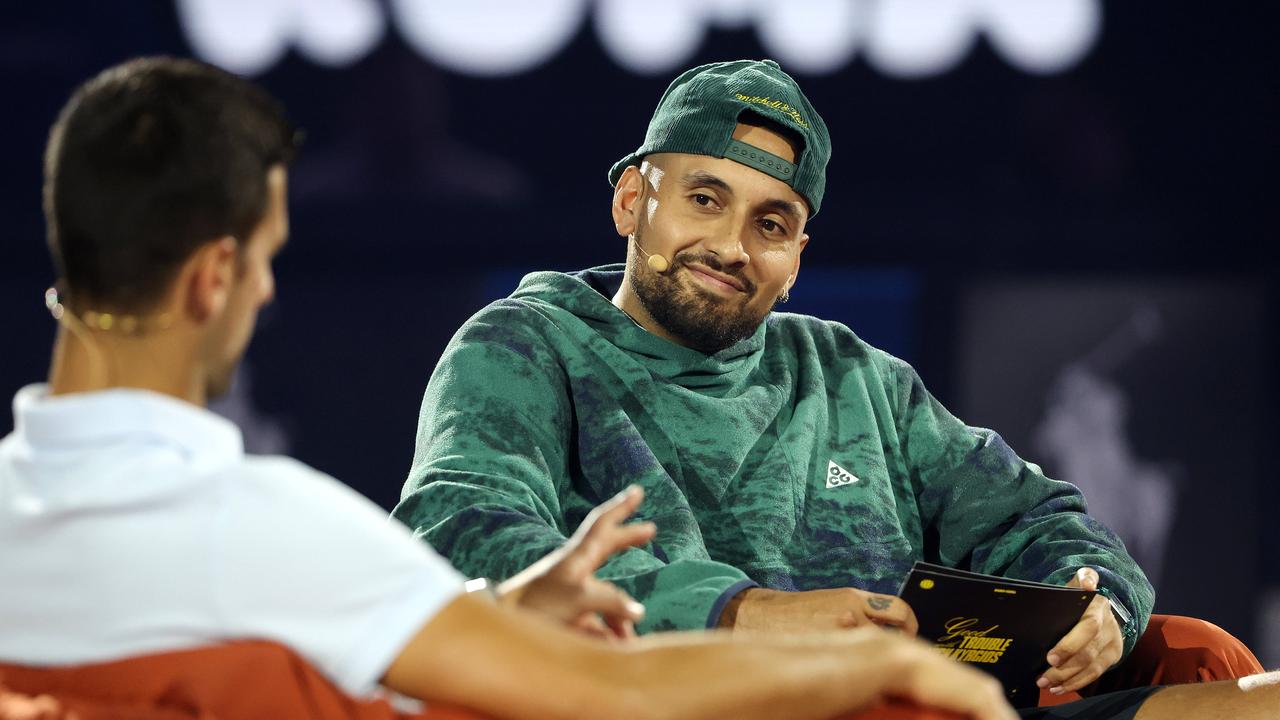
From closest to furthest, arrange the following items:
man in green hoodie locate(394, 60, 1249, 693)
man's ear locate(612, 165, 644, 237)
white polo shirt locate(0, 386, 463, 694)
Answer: white polo shirt locate(0, 386, 463, 694), man in green hoodie locate(394, 60, 1249, 693), man's ear locate(612, 165, 644, 237)

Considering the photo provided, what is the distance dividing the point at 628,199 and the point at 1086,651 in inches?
39.8

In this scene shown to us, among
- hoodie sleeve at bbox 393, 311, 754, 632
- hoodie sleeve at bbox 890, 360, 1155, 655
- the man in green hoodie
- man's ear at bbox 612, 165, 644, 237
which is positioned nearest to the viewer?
hoodie sleeve at bbox 393, 311, 754, 632

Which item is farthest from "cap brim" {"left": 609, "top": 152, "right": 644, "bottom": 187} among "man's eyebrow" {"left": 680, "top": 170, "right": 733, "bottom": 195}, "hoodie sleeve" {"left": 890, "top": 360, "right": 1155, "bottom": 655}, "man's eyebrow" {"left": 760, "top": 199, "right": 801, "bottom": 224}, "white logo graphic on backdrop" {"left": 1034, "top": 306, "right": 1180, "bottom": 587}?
"white logo graphic on backdrop" {"left": 1034, "top": 306, "right": 1180, "bottom": 587}

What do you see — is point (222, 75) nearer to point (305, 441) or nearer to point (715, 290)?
point (715, 290)

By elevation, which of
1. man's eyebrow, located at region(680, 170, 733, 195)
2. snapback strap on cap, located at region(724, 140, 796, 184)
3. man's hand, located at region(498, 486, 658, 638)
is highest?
snapback strap on cap, located at region(724, 140, 796, 184)

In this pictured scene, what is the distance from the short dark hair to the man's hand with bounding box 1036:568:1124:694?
131 cm

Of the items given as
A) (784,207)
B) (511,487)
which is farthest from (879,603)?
(784,207)

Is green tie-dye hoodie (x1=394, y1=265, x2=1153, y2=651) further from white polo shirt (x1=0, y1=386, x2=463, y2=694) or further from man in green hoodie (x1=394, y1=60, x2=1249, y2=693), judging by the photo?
white polo shirt (x1=0, y1=386, x2=463, y2=694)

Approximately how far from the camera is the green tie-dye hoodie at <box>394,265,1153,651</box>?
6.36ft

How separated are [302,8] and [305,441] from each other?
120 cm

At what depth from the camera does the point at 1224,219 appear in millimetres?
4121

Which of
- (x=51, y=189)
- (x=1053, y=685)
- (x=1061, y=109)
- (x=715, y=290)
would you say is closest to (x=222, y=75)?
(x=51, y=189)

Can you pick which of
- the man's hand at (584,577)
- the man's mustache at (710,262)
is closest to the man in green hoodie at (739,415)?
the man's mustache at (710,262)

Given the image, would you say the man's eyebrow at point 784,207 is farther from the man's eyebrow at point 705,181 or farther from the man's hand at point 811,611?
the man's hand at point 811,611
